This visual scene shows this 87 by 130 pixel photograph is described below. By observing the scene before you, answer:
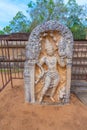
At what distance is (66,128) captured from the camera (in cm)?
234

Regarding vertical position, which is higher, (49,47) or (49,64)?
(49,47)

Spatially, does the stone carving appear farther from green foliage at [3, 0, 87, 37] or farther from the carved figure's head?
green foliage at [3, 0, 87, 37]

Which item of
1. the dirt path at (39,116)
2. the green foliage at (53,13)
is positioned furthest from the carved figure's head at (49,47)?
the green foliage at (53,13)

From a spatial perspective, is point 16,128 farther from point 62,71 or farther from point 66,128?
point 62,71

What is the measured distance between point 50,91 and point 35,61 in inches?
25.8

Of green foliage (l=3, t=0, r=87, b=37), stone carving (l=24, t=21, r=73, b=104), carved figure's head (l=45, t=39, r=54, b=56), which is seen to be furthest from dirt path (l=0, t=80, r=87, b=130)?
green foliage (l=3, t=0, r=87, b=37)

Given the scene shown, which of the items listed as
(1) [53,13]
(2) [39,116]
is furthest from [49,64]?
(1) [53,13]

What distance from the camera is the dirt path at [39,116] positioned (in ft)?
7.79

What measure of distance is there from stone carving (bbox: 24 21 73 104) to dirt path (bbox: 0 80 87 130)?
0.18 meters

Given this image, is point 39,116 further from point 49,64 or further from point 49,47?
point 49,47

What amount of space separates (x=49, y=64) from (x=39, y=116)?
35.8 inches

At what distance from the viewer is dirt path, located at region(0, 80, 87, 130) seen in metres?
2.38

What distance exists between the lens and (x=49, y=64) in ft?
9.11

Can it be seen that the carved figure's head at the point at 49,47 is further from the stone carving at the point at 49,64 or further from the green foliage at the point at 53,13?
the green foliage at the point at 53,13
